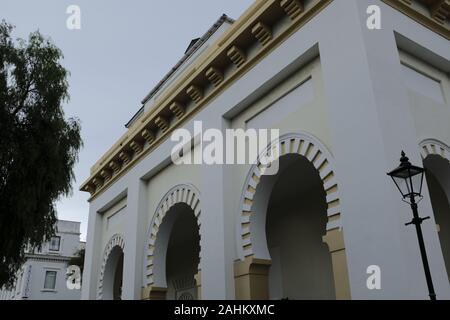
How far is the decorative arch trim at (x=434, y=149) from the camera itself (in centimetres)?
641

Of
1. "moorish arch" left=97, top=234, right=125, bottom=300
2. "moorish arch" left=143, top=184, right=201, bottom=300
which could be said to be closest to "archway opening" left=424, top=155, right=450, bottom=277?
"moorish arch" left=143, top=184, right=201, bottom=300

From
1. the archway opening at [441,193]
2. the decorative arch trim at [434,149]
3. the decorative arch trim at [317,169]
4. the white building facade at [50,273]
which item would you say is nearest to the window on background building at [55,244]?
the white building facade at [50,273]

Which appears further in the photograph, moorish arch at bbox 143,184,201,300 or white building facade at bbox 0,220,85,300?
white building facade at bbox 0,220,85,300

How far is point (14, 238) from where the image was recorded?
317 inches

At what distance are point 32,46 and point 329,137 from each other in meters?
6.09

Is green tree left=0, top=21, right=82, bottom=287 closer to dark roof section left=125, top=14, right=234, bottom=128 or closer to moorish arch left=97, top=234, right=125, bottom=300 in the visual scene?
dark roof section left=125, top=14, right=234, bottom=128

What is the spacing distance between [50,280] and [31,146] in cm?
2639

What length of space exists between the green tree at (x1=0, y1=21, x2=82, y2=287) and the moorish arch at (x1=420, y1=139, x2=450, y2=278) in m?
6.41

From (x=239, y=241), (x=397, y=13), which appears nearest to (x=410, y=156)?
(x=397, y=13)

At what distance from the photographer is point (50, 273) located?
32.1 metres

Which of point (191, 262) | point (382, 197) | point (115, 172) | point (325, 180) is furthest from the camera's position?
point (191, 262)

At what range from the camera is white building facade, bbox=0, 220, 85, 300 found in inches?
1207

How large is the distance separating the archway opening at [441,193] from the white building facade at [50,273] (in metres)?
26.3
